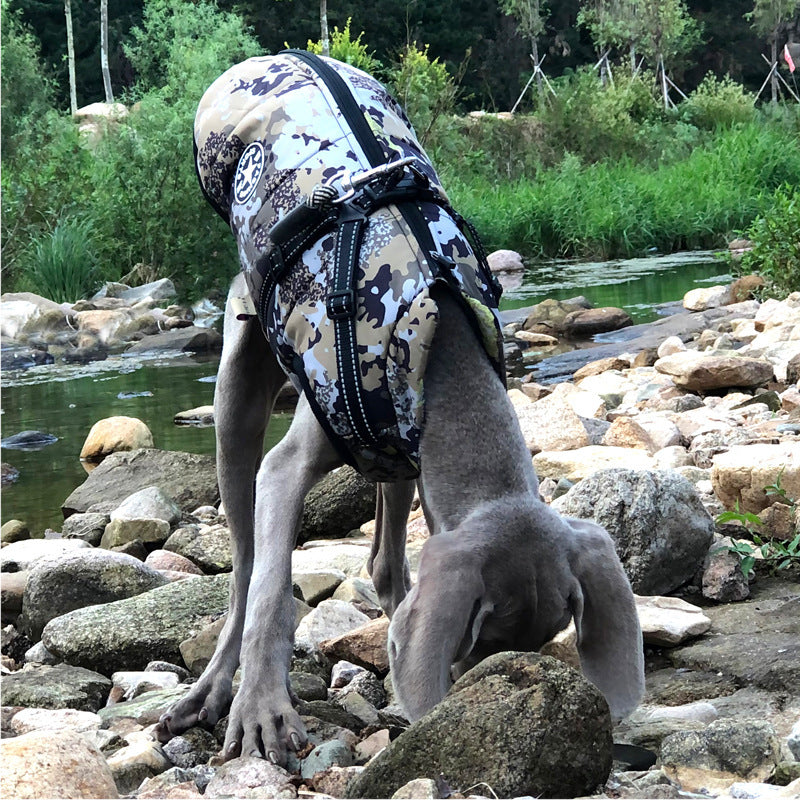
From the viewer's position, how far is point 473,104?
43031 millimetres

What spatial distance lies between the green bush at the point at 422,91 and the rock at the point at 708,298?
1055 centimetres

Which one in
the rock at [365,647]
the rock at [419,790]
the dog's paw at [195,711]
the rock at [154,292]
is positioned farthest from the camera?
the rock at [154,292]

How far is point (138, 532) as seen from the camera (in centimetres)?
528

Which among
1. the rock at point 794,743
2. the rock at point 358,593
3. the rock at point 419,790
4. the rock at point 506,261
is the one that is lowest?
the rock at point 506,261

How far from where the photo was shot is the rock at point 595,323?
1173 centimetres

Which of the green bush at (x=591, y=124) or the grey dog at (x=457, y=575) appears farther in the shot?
the green bush at (x=591, y=124)

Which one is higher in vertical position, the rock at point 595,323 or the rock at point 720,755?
the rock at point 720,755

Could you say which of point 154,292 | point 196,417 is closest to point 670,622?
point 196,417

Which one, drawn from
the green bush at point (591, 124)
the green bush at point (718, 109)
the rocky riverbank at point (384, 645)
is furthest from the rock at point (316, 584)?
the green bush at point (718, 109)

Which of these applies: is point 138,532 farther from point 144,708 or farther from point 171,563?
point 144,708

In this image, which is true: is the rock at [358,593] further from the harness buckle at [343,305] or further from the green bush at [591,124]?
the green bush at [591,124]

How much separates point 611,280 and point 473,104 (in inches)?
1134

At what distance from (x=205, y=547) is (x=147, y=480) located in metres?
1.66

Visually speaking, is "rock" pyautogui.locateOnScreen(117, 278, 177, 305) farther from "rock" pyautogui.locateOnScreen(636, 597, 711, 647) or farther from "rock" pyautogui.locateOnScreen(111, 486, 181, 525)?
"rock" pyautogui.locateOnScreen(636, 597, 711, 647)
